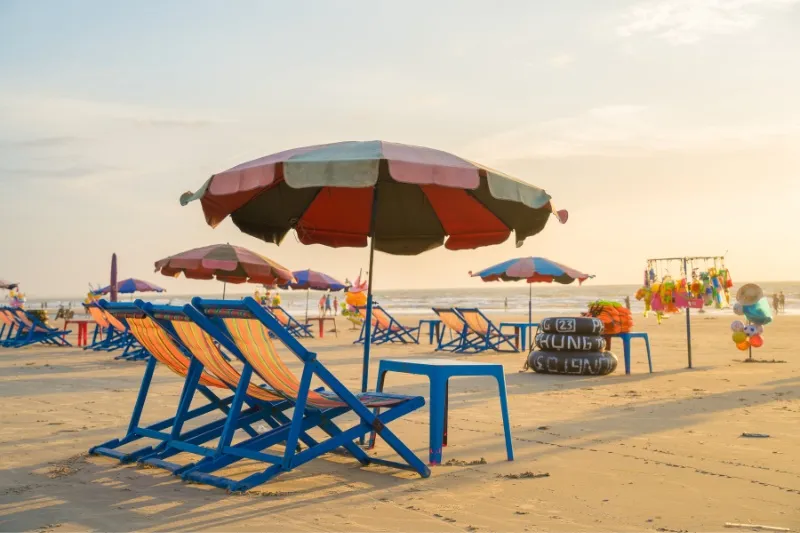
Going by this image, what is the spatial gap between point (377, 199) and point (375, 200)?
16 mm

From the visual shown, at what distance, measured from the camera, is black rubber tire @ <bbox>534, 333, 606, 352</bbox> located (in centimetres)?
1102

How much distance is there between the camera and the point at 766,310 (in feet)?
44.5

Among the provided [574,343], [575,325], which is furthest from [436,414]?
[574,343]

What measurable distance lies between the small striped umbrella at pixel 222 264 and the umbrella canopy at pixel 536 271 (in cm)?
421

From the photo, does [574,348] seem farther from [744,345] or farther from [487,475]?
[487,475]

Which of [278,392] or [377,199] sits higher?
[377,199]

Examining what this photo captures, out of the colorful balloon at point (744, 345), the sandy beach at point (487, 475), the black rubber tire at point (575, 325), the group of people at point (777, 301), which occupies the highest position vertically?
the group of people at point (777, 301)

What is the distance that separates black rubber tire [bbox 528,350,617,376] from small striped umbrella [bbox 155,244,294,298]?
535cm

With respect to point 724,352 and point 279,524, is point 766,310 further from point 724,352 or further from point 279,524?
point 279,524

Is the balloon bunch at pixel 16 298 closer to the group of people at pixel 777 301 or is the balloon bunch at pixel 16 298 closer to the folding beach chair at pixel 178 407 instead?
the folding beach chair at pixel 178 407

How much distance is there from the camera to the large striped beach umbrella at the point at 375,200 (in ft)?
14.7

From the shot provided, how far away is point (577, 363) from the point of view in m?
10.9

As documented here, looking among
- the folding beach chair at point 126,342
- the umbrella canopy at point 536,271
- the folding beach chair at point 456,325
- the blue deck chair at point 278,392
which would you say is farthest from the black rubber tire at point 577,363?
the blue deck chair at point 278,392

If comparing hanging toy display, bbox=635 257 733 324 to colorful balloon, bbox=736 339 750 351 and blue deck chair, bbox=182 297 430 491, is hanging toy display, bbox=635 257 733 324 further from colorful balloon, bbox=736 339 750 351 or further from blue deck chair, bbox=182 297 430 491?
blue deck chair, bbox=182 297 430 491
